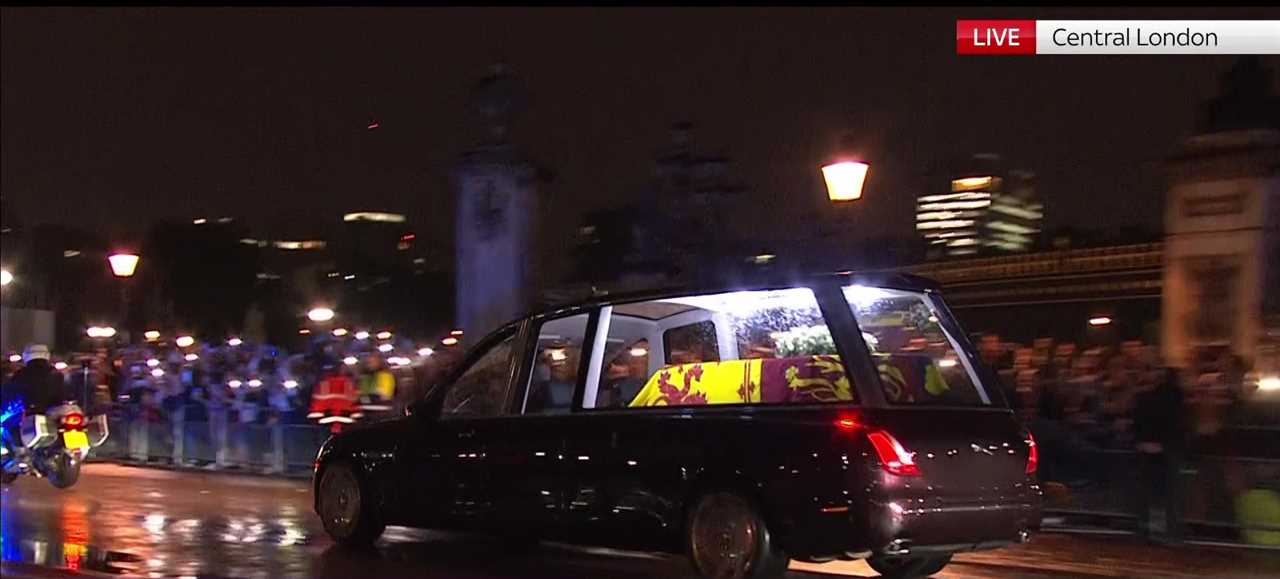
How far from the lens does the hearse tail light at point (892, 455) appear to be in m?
8.43

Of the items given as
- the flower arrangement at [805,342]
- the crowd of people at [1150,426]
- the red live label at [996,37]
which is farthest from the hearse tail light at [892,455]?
the red live label at [996,37]

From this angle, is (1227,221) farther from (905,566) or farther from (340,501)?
(340,501)

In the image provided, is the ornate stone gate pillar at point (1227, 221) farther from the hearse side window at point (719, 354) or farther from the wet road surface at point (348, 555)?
the hearse side window at point (719, 354)

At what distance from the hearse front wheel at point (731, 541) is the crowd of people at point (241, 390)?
10.4 metres

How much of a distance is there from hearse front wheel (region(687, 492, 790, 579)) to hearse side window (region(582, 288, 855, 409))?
2.15 feet

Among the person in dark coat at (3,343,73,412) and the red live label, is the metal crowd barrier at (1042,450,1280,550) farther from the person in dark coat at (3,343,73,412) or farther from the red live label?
the person in dark coat at (3,343,73,412)

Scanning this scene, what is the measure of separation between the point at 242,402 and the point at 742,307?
14.0 meters

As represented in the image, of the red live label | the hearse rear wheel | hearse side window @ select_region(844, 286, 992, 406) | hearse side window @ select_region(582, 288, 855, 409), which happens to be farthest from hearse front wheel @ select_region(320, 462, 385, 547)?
the red live label

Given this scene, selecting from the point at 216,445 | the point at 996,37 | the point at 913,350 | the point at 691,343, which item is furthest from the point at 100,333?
the point at 913,350

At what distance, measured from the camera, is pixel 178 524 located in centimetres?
1280

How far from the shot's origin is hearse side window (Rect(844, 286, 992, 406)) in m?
8.98

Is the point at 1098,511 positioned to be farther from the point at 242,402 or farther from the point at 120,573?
the point at 242,402

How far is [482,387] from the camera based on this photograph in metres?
10.9

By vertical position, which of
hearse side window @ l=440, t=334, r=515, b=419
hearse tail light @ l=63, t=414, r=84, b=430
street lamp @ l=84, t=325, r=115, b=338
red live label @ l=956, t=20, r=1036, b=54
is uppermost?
red live label @ l=956, t=20, r=1036, b=54
